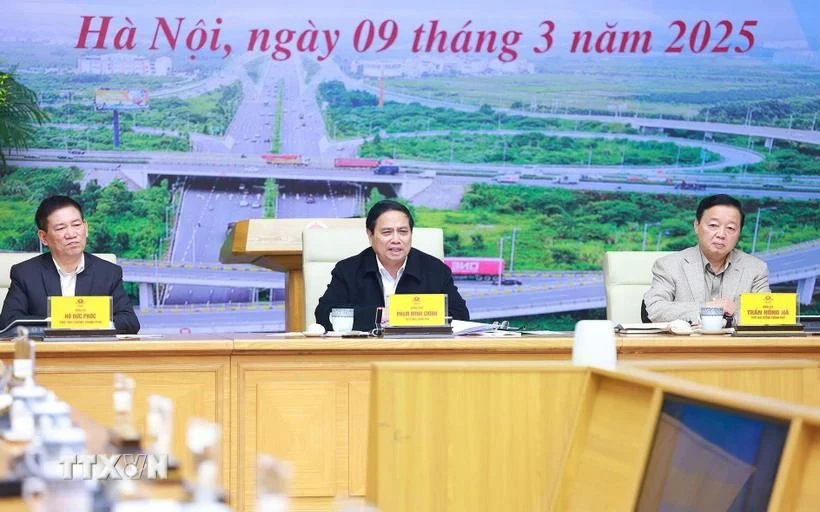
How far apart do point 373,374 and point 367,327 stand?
1.86 metres

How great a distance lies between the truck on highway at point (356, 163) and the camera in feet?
20.8

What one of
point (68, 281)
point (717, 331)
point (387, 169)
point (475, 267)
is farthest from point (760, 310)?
point (387, 169)

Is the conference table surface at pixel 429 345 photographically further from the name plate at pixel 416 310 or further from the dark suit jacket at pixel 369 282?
the dark suit jacket at pixel 369 282

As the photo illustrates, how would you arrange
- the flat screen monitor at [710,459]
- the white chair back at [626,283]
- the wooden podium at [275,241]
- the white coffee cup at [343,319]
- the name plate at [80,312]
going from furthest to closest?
1. the wooden podium at [275,241]
2. the white chair back at [626,283]
3. the white coffee cup at [343,319]
4. the name plate at [80,312]
5. the flat screen monitor at [710,459]

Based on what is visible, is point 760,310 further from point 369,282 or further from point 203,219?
point 203,219

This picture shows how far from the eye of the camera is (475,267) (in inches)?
253

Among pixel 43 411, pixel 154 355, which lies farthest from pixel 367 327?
pixel 43 411

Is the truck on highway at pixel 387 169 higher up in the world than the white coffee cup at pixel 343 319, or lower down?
higher up

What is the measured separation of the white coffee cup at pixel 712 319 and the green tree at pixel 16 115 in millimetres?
3216

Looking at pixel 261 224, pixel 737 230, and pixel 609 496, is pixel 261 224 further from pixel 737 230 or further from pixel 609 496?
pixel 609 496

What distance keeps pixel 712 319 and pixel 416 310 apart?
94cm

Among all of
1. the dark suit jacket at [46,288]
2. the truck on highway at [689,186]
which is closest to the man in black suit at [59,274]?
the dark suit jacket at [46,288]

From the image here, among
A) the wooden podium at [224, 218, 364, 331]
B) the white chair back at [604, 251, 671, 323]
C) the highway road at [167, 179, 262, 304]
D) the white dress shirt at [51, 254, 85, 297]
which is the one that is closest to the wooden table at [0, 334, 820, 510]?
the white dress shirt at [51, 254, 85, 297]

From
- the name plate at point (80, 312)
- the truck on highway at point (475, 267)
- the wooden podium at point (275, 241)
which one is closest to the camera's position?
the name plate at point (80, 312)
